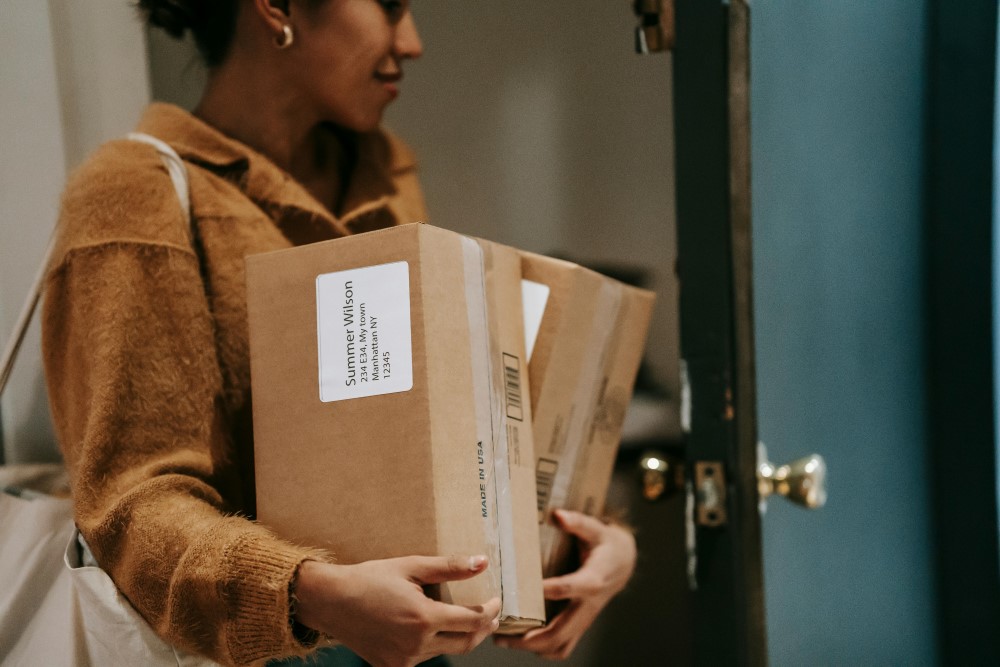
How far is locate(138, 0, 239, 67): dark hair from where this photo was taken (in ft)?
3.82

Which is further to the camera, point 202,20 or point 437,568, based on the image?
point 202,20

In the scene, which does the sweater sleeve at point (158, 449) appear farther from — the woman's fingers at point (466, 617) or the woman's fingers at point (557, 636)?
the woman's fingers at point (557, 636)

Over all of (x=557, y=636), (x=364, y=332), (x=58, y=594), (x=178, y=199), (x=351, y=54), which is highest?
(x=351, y=54)

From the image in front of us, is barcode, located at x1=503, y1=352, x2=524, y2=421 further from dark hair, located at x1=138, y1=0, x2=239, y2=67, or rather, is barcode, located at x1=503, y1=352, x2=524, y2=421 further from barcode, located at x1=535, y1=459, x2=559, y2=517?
dark hair, located at x1=138, y1=0, x2=239, y2=67

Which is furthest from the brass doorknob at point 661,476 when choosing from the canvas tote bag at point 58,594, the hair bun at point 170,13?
the hair bun at point 170,13

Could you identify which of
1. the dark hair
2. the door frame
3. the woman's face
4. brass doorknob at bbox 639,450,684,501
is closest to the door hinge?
the door frame

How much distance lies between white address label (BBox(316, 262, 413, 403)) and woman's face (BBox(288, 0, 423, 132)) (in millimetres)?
411

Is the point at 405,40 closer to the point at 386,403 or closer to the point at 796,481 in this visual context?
the point at 386,403

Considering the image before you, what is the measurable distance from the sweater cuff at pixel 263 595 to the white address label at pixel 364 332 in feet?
0.46

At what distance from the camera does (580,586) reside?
1067 mm

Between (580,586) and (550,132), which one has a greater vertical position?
(550,132)

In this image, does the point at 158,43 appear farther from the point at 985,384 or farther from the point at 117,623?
the point at 985,384

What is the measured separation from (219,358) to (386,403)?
0.27m

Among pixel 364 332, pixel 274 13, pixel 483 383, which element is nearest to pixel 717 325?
pixel 483 383
